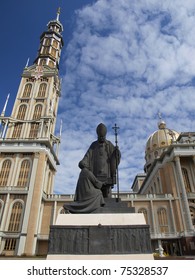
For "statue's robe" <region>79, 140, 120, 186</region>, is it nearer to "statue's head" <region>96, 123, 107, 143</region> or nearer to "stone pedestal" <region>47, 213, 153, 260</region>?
"statue's head" <region>96, 123, 107, 143</region>

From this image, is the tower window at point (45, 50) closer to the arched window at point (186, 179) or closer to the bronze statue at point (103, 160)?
the arched window at point (186, 179)

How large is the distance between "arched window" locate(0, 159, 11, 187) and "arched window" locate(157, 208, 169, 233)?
22.4 meters

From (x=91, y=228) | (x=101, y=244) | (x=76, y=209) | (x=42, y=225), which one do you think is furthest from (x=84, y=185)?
(x=42, y=225)

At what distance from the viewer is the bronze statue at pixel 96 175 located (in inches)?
219

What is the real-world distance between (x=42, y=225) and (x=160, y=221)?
55.2 feet

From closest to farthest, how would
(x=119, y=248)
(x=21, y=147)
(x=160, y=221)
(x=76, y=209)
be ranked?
(x=119, y=248), (x=76, y=209), (x=160, y=221), (x=21, y=147)

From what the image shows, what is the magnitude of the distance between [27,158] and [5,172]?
142 inches

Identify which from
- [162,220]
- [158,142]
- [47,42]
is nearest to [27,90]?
[47,42]

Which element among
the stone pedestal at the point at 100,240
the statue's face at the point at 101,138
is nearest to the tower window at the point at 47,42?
the statue's face at the point at 101,138

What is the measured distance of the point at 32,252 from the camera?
2484 cm

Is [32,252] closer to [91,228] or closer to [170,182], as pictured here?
[170,182]

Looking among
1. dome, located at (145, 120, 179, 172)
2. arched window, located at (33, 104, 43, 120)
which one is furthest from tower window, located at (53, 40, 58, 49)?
dome, located at (145, 120, 179, 172)

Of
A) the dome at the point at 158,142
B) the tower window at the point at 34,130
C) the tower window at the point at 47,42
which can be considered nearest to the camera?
the tower window at the point at 34,130

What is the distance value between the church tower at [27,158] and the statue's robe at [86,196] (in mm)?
23243
